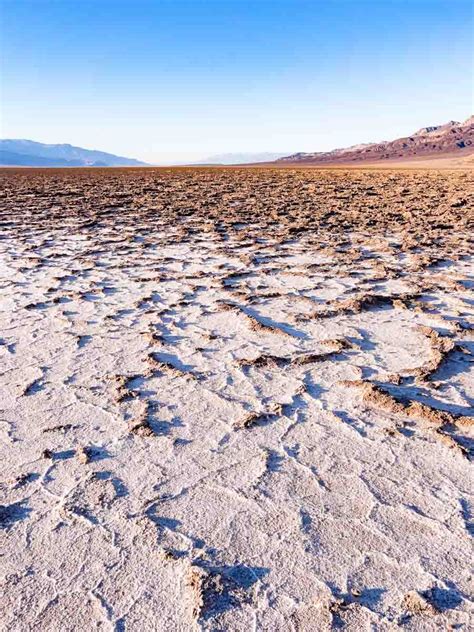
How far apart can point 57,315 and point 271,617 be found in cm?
312

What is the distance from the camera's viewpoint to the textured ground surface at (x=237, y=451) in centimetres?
164

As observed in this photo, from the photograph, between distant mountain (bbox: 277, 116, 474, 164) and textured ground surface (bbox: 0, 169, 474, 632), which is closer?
textured ground surface (bbox: 0, 169, 474, 632)

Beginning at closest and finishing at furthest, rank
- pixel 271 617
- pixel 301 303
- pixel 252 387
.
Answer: pixel 271 617 → pixel 252 387 → pixel 301 303

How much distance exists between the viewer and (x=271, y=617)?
1.56 m

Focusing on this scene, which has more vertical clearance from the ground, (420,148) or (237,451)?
(237,451)

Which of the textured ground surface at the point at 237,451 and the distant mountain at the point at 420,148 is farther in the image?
the distant mountain at the point at 420,148

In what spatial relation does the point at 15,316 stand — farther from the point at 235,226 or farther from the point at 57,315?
the point at 235,226

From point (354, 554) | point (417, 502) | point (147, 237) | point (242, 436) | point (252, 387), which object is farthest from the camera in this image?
point (147, 237)

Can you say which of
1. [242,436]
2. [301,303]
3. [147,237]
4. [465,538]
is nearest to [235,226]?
[147,237]

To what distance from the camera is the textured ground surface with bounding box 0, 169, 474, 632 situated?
1638mm

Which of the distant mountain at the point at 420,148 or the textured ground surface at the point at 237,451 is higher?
the textured ground surface at the point at 237,451

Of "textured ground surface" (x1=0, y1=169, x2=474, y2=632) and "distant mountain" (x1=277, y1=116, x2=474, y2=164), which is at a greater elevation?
"textured ground surface" (x1=0, y1=169, x2=474, y2=632)

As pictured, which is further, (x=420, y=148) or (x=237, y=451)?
(x=420, y=148)

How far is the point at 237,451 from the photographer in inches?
94.0
